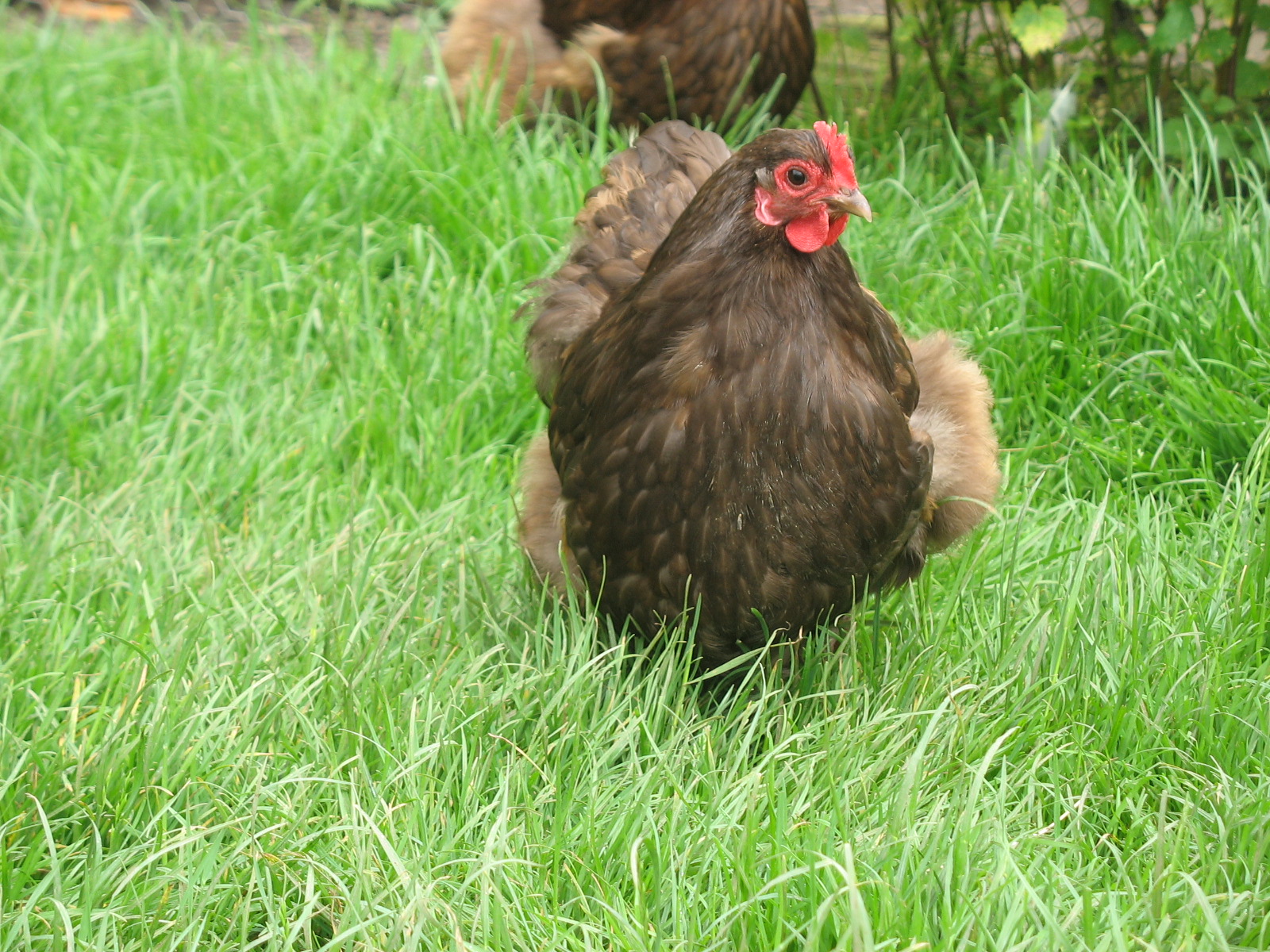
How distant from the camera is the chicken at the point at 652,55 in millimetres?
4160

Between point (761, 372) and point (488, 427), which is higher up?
point (761, 372)

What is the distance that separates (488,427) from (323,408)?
412 mm

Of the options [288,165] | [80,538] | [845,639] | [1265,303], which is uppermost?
[1265,303]

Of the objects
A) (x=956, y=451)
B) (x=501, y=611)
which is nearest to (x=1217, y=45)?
(x=956, y=451)

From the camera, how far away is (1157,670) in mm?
2439

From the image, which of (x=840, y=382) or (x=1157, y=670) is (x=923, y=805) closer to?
(x=1157, y=670)

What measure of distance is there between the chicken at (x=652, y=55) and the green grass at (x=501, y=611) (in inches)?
9.2

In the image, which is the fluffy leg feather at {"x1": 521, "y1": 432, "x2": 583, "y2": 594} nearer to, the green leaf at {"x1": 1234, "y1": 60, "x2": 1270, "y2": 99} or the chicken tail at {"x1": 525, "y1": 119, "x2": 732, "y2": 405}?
the chicken tail at {"x1": 525, "y1": 119, "x2": 732, "y2": 405}

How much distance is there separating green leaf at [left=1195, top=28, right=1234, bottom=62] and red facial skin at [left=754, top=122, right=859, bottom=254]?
6.39 ft

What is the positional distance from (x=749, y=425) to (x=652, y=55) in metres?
2.24

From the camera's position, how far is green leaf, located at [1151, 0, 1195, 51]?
11.8 feet

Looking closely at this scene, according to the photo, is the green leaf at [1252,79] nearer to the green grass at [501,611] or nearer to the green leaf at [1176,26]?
the green grass at [501,611]

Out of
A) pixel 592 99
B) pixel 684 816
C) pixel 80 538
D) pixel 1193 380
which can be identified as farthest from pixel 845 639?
pixel 592 99

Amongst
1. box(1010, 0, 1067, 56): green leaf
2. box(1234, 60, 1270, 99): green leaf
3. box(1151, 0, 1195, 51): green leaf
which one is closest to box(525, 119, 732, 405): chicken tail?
box(1010, 0, 1067, 56): green leaf
